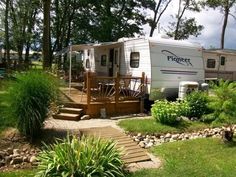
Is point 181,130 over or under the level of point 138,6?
under

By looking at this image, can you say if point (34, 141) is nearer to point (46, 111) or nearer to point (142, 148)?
point (46, 111)

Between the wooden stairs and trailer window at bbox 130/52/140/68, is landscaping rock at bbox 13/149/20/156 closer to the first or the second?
the wooden stairs

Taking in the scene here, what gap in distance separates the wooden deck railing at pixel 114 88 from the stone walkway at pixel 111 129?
3.65 feet

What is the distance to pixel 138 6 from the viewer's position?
32469 millimetres

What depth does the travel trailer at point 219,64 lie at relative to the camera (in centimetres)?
2483

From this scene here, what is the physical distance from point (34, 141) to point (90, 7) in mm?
23302

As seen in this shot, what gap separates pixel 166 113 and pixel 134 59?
456cm

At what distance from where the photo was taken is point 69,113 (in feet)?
42.1

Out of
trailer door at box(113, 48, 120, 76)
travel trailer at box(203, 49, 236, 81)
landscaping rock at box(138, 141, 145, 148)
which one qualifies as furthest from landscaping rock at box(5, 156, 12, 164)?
travel trailer at box(203, 49, 236, 81)

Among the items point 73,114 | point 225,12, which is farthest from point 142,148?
point 225,12

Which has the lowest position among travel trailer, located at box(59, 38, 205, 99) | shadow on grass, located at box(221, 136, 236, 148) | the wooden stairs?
shadow on grass, located at box(221, 136, 236, 148)

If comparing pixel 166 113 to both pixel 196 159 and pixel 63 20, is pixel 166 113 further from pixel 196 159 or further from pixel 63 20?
pixel 63 20

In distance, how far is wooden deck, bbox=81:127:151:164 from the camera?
8.59 meters

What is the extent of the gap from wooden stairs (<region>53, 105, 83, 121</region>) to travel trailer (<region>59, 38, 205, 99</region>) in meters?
3.25
